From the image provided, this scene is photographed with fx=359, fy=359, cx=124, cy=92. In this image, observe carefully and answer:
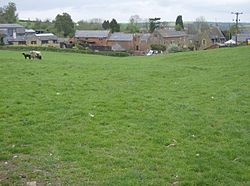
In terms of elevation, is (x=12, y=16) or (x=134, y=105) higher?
(x=12, y=16)

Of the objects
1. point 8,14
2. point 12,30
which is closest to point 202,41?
point 12,30

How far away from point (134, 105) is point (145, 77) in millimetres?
8706

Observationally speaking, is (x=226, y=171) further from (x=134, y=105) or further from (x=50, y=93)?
(x=50, y=93)

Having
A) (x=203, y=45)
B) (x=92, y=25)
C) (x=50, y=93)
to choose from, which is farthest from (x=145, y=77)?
(x=92, y=25)

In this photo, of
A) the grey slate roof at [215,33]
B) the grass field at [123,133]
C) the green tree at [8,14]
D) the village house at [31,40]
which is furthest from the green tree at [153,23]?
the grass field at [123,133]

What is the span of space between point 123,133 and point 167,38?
95571 mm

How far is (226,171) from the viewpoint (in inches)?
311

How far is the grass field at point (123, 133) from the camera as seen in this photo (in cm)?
770

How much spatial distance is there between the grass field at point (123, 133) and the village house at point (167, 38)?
83.7m

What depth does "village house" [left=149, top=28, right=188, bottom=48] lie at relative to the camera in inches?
4003

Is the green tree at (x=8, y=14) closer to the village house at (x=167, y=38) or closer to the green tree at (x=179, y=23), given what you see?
the village house at (x=167, y=38)

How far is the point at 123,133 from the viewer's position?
414 inches

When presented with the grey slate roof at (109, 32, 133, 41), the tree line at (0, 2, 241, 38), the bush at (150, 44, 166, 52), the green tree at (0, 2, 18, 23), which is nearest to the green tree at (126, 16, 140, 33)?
the tree line at (0, 2, 241, 38)

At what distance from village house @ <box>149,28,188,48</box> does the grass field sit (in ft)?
275
